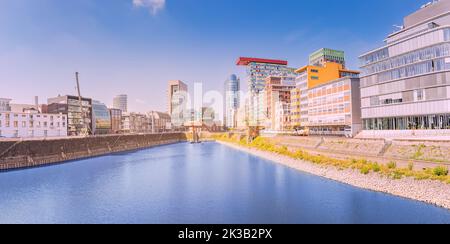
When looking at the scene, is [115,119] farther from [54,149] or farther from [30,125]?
[54,149]

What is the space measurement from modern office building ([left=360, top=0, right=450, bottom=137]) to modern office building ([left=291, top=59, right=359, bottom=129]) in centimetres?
2702

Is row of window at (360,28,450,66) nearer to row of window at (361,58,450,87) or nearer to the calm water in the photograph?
row of window at (361,58,450,87)

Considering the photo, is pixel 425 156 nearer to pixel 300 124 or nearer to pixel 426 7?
pixel 426 7

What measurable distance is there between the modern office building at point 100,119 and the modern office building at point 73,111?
32.5 ft

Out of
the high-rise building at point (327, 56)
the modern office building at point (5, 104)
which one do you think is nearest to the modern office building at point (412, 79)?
the high-rise building at point (327, 56)

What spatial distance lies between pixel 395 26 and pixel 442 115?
27110mm

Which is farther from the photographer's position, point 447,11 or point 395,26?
point 395,26

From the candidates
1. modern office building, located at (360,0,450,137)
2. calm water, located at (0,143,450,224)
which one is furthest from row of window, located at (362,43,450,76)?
calm water, located at (0,143,450,224)

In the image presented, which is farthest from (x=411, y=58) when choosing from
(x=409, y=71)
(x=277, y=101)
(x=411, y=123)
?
(x=277, y=101)

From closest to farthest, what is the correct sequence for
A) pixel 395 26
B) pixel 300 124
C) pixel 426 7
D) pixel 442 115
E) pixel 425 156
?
pixel 425 156, pixel 442 115, pixel 426 7, pixel 395 26, pixel 300 124

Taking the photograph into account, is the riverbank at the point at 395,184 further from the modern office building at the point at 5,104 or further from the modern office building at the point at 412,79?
the modern office building at the point at 5,104

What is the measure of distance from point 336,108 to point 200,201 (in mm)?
54296

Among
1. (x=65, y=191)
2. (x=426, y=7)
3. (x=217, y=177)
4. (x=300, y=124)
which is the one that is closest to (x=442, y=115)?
(x=426, y=7)
